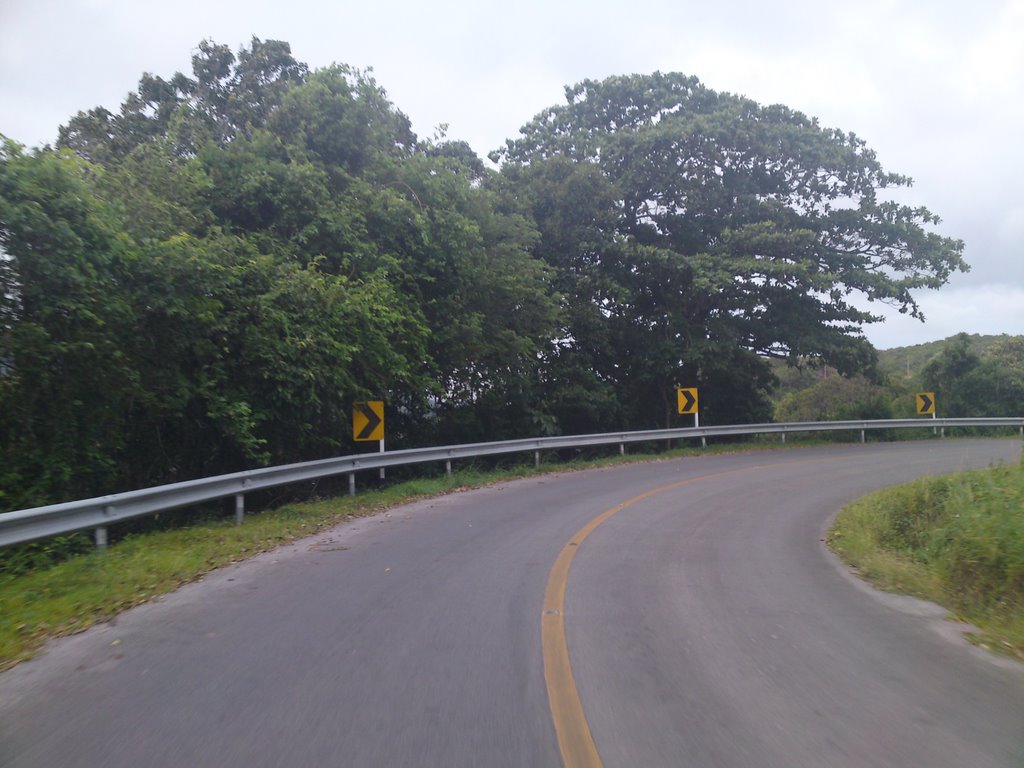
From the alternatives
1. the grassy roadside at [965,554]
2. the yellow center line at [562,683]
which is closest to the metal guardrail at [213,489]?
the yellow center line at [562,683]

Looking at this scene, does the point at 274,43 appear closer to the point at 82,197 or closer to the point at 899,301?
the point at 82,197

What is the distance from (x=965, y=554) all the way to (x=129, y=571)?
27.9 ft

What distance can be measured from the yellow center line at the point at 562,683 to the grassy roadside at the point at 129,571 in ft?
12.7

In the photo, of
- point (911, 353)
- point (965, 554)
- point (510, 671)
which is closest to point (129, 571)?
point (510, 671)

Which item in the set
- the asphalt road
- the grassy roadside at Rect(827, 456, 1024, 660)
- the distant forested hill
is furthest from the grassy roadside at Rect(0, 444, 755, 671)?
the distant forested hill

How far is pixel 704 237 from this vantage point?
30.5 meters

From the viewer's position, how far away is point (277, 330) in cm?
1490

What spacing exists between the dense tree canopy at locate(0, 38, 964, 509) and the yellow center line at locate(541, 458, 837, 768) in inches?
287

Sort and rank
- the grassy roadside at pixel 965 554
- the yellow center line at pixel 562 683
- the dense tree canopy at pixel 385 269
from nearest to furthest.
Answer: the yellow center line at pixel 562 683 < the grassy roadside at pixel 965 554 < the dense tree canopy at pixel 385 269

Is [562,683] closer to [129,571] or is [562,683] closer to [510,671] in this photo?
[510,671]

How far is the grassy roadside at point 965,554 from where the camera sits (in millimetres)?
7086

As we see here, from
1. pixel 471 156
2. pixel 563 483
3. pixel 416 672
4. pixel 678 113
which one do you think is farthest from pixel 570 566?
pixel 678 113

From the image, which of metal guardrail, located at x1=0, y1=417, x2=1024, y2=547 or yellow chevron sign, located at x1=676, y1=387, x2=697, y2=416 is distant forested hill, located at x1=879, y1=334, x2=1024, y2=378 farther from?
metal guardrail, located at x1=0, y1=417, x2=1024, y2=547

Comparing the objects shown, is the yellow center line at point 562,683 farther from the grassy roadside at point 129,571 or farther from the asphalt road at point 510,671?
the grassy roadside at point 129,571
